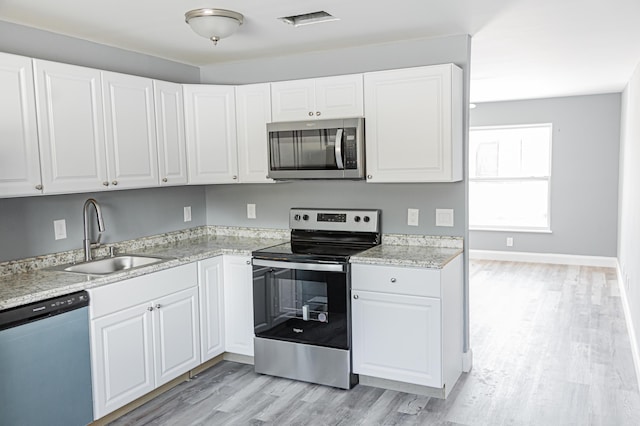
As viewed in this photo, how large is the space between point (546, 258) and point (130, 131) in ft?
20.0

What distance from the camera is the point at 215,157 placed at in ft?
13.0

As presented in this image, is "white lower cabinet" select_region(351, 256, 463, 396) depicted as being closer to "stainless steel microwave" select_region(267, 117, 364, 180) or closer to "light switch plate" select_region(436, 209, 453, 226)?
"light switch plate" select_region(436, 209, 453, 226)

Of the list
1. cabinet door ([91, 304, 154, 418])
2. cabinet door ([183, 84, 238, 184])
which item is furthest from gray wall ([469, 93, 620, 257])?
cabinet door ([91, 304, 154, 418])

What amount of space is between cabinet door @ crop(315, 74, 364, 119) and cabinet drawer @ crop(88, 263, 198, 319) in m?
1.39

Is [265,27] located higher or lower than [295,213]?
higher

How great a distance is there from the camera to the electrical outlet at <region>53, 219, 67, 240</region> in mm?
3225

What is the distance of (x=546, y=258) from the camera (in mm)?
7438

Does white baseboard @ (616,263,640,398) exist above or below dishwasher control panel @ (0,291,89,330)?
below

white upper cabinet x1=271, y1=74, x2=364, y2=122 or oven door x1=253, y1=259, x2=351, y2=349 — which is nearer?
oven door x1=253, y1=259, x2=351, y2=349

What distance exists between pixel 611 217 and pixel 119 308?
6486mm

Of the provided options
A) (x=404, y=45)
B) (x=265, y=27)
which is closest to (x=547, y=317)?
(x=404, y=45)

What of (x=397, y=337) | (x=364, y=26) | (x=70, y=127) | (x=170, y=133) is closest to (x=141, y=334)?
(x=70, y=127)

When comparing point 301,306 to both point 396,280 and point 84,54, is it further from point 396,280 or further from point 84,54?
point 84,54

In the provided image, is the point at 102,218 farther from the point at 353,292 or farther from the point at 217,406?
the point at 353,292
